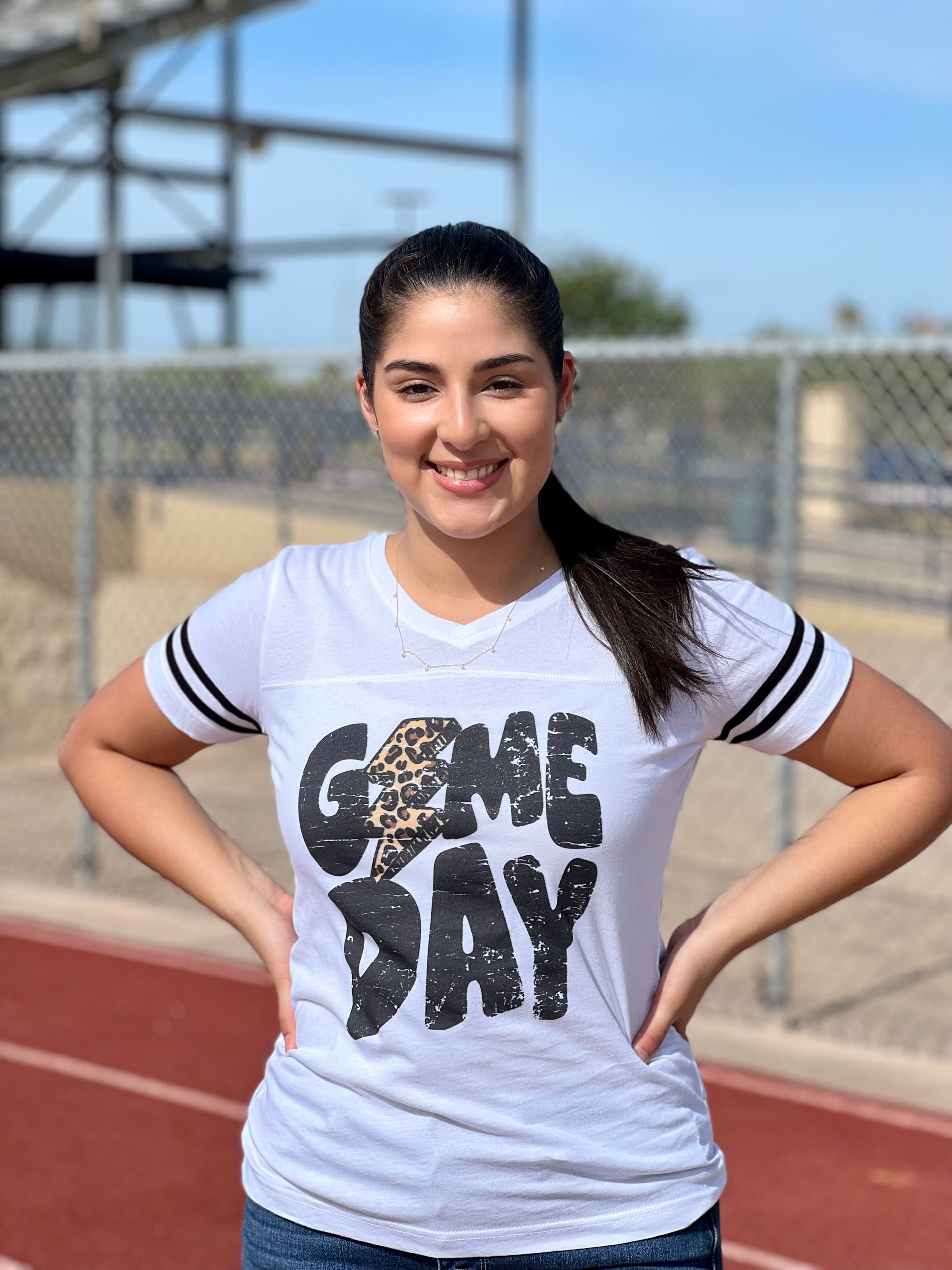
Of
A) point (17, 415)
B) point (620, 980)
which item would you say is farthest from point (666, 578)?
point (17, 415)

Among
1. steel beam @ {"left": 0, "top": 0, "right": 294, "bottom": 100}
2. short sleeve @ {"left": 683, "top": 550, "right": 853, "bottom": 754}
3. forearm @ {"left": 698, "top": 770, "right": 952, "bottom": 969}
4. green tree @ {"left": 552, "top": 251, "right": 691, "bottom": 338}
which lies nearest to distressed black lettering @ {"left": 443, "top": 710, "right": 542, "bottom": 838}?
short sleeve @ {"left": 683, "top": 550, "right": 853, "bottom": 754}

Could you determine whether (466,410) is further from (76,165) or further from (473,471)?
(76,165)

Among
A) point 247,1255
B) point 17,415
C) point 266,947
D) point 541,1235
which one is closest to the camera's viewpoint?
point 541,1235

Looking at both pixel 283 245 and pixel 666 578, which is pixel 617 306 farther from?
pixel 666 578

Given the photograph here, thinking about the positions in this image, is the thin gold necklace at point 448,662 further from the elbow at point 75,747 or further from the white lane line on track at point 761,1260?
the white lane line on track at point 761,1260

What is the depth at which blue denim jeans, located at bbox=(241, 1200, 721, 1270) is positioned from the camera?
1.61 m

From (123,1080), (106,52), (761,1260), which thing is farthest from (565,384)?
(106,52)

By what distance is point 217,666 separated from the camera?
186cm

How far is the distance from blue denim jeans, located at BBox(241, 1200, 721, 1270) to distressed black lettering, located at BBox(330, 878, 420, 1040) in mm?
233

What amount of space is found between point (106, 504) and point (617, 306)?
4114cm

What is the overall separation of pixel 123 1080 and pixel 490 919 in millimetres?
3718

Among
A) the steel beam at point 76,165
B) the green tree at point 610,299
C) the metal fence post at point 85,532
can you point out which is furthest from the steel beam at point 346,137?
the green tree at point 610,299

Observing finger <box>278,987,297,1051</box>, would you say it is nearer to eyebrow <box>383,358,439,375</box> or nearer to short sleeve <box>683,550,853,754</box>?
short sleeve <box>683,550,853,754</box>

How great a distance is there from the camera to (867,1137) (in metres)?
4.44
